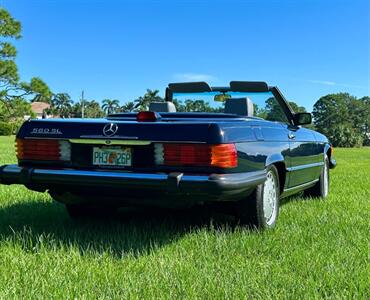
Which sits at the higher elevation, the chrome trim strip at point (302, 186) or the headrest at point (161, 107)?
the headrest at point (161, 107)

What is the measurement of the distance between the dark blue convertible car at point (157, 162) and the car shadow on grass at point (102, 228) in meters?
0.28

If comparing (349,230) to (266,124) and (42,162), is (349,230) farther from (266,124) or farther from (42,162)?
(42,162)

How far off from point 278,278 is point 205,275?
0.44 m

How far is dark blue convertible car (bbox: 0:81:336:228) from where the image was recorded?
3.56 m

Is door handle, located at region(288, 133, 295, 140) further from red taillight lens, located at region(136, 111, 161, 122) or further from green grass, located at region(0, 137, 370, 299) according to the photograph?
red taillight lens, located at region(136, 111, 161, 122)

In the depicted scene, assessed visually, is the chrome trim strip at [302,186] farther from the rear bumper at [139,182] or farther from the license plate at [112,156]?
the license plate at [112,156]

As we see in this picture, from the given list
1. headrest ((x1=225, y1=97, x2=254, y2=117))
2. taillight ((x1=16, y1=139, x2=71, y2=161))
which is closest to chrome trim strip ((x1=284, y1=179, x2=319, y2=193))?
headrest ((x1=225, y1=97, x2=254, y2=117))

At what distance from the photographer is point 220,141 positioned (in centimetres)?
356

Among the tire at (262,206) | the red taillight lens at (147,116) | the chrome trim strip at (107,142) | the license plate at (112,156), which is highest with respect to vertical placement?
the red taillight lens at (147,116)

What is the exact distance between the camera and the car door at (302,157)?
5086 mm

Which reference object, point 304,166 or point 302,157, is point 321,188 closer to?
point 304,166

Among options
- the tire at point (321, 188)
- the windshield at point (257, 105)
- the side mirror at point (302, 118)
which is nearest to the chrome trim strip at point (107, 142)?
the windshield at point (257, 105)

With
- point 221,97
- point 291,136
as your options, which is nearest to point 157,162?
point 291,136

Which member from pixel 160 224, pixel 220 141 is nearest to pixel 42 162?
pixel 160 224
